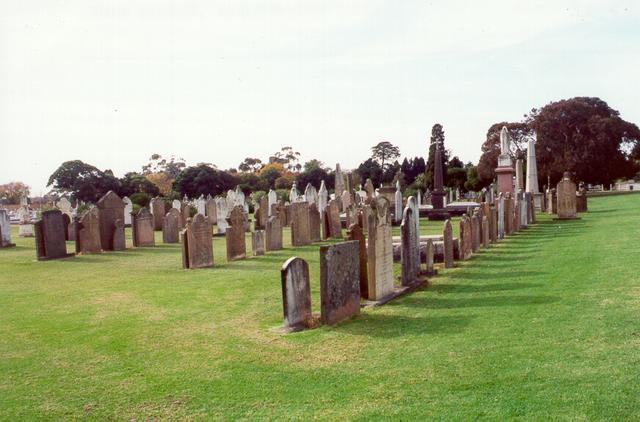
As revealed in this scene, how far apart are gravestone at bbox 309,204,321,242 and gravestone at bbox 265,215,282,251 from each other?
2211 millimetres

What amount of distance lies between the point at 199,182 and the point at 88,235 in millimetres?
43186

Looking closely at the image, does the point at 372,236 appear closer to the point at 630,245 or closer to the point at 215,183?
the point at 630,245

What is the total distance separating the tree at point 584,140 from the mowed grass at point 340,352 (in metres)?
45.2

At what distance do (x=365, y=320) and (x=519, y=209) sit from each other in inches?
609

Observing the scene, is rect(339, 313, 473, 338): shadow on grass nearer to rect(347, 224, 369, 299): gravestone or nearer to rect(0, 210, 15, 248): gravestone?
rect(347, 224, 369, 299): gravestone

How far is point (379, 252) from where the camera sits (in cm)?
963

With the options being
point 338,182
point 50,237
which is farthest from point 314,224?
point 338,182

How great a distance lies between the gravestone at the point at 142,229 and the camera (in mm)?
21219

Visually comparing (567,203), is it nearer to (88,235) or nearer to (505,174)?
(505,174)

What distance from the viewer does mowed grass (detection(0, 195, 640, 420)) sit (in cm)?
492

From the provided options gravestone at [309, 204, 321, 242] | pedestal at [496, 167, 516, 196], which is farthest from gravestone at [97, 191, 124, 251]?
pedestal at [496, 167, 516, 196]

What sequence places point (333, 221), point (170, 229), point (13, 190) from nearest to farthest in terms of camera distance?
1. point (333, 221)
2. point (170, 229)
3. point (13, 190)

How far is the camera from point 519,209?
2186 cm

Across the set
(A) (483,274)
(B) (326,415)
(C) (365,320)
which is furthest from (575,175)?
(B) (326,415)
